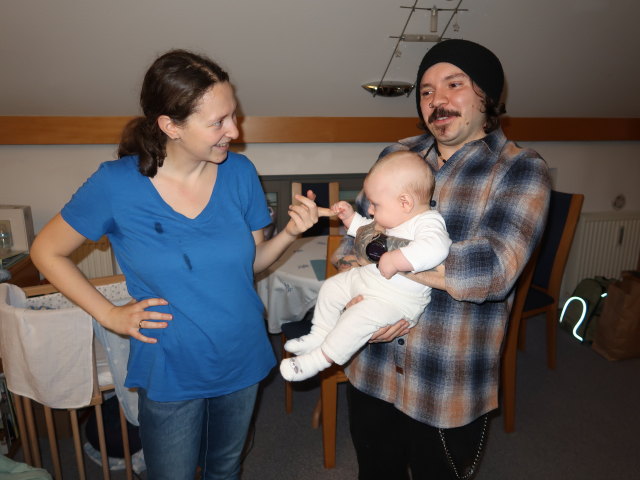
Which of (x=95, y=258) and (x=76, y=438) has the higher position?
(x=95, y=258)

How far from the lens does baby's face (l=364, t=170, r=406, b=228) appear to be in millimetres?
1187

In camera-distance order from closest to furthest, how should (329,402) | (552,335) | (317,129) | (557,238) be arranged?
(329,402) < (557,238) < (552,335) < (317,129)

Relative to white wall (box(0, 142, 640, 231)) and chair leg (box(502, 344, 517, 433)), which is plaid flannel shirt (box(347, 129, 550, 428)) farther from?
white wall (box(0, 142, 640, 231))

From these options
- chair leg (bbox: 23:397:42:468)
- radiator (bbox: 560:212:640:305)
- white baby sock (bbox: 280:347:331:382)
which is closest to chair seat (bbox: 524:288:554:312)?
radiator (bbox: 560:212:640:305)

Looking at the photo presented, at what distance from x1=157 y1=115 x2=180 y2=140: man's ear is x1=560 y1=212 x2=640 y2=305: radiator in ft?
11.5

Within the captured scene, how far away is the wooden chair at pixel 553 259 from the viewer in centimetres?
268

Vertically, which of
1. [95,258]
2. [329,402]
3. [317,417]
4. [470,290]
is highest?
[470,290]

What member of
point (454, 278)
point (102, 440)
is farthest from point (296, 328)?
point (454, 278)

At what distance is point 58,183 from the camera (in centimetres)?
291

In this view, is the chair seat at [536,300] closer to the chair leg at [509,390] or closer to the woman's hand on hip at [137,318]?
the chair leg at [509,390]

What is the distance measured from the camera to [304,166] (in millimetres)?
3330

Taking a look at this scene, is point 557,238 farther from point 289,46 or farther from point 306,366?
point 306,366

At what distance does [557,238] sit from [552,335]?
0.65 meters

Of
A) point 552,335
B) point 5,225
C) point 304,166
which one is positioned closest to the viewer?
point 5,225
